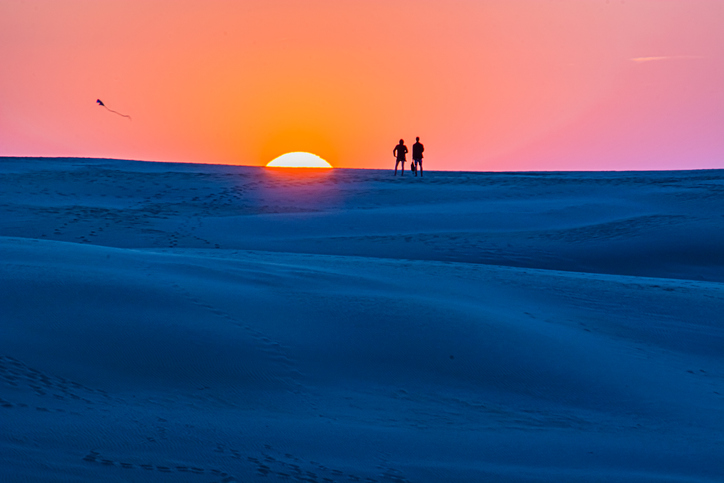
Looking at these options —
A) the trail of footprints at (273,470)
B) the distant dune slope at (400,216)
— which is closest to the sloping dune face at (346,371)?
the trail of footprints at (273,470)

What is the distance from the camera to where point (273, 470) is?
335cm

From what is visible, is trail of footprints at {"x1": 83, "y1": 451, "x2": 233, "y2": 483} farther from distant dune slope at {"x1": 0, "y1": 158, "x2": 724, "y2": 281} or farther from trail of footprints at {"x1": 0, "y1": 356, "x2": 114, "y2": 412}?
distant dune slope at {"x1": 0, "y1": 158, "x2": 724, "y2": 281}

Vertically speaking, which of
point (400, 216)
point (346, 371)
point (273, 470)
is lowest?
point (273, 470)

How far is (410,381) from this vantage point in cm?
471

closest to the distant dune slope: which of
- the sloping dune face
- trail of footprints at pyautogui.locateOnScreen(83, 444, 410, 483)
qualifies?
the sloping dune face

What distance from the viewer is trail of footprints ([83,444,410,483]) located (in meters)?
3.26

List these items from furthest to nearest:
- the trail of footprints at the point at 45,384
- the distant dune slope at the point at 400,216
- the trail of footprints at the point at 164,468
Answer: the distant dune slope at the point at 400,216 < the trail of footprints at the point at 45,384 < the trail of footprints at the point at 164,468

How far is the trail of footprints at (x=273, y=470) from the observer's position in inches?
128

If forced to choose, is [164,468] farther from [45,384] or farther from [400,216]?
[400,216]

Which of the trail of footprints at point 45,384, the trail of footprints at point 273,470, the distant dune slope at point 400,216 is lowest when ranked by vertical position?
the trail of footprints at point 273,470

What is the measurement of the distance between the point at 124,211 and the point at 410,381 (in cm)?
1111

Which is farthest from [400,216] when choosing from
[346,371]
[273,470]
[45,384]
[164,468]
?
[164,468]

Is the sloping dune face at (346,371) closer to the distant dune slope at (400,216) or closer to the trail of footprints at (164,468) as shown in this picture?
the trail of footprints at (164,468)

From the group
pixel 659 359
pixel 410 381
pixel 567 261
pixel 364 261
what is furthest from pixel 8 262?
pixel 567 261
